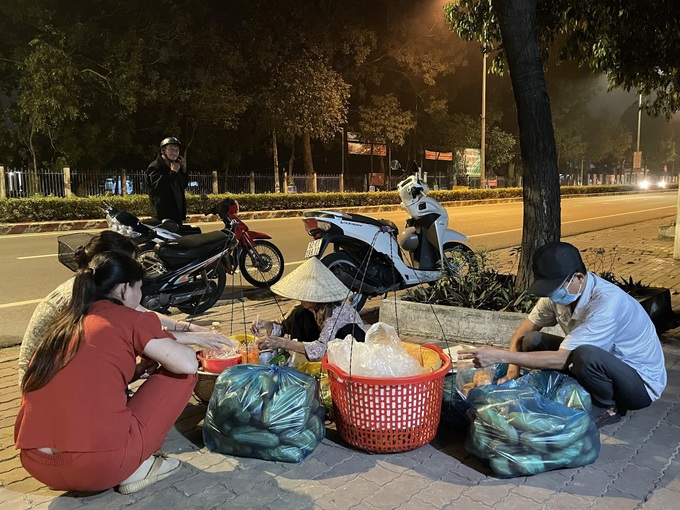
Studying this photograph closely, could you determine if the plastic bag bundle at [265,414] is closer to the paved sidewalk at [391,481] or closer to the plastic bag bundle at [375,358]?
the paved sidewalk at [391,481]

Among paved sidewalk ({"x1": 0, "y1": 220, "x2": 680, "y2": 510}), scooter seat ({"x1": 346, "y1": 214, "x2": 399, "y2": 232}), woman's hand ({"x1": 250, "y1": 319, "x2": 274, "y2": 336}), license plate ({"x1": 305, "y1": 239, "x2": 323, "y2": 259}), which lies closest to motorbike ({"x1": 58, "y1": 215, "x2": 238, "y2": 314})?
license plate ({"x1": 305, "y1": 239, "x2": 323, "y2": 259})

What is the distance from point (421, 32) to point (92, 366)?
1061 inches

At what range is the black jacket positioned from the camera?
6.70m

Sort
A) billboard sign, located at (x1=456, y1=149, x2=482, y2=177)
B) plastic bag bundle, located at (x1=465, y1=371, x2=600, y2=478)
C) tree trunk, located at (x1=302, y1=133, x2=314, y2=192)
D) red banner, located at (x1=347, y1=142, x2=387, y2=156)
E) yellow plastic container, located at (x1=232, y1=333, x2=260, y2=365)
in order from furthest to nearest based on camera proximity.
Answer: billboard sign, located at (x1=456, y1=149, x2=482, y2=177)
red banner, located at (x1=347, y1=142, x2=387, y2=156)
tree trunk, located at (x1=302, y1=133, x2=314, y2=192)
yellow plastic container, located at (x1=232, y1=333, x2=260, y2=365)
plastic bag bundle, located at (x1=465, y1=371, x2=600, y2=478)

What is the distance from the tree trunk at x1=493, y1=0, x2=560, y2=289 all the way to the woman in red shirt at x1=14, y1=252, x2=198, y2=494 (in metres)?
3.84

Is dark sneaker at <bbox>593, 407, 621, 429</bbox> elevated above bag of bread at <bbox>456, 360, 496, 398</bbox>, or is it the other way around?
bag of bread at <bbox>456, 360, 496, 398</bbox>

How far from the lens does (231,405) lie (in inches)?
118

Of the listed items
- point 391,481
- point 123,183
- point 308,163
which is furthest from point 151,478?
point 308,163

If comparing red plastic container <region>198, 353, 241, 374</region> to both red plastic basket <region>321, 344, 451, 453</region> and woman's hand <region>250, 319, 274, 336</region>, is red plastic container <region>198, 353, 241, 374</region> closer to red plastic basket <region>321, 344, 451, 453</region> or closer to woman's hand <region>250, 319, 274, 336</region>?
woman's hand <region>250, 319, 274, 336</region>

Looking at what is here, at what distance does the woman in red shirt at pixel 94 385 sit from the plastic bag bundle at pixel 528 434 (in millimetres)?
1445

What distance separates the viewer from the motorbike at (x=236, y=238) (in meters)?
5.96

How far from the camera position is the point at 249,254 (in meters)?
7.30

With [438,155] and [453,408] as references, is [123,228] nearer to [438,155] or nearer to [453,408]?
[453,408]

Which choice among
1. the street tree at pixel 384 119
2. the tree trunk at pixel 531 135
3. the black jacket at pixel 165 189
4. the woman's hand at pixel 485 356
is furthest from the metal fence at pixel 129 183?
the woman's hand at pixel 485 356
